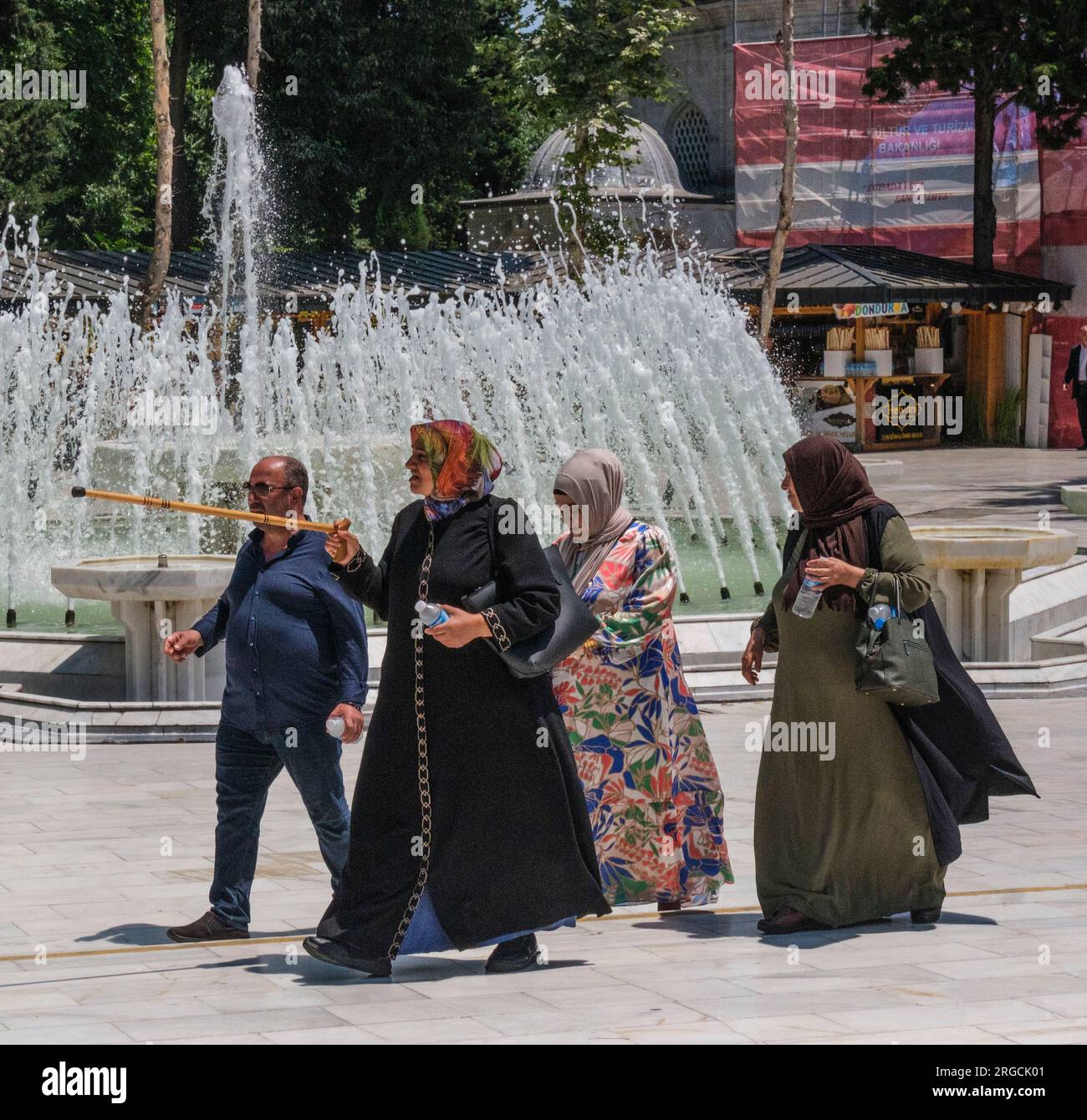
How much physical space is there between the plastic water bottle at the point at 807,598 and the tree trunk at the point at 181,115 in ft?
100

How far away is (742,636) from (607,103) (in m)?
20.3

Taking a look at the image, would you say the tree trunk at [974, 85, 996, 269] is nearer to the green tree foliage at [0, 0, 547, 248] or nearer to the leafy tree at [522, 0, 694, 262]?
the leafy tree at [522, 0, 694, 262]

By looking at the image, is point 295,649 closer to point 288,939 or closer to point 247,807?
point 247,807

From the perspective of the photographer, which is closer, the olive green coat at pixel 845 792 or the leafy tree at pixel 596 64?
the olive green coat at pixel 845 792

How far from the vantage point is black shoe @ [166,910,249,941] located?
5629mm

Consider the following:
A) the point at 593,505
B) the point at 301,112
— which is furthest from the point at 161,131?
the point at 593,505

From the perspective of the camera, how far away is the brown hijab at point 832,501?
5555 mm

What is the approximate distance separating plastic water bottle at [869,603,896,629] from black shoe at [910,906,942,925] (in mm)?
867

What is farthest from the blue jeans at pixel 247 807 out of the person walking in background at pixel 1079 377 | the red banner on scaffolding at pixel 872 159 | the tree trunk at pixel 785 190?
the red banner on scaffolding at pixel 872 159

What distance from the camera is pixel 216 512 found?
4906mm

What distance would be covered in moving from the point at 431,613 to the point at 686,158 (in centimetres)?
3486

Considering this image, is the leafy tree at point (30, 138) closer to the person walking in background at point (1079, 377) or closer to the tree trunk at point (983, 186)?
the tree trunk at point (983, 186)

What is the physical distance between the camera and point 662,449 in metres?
17.6
